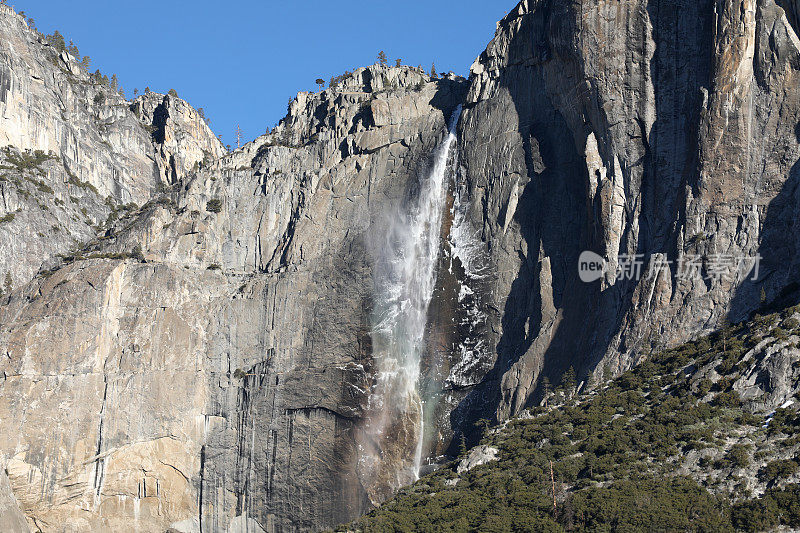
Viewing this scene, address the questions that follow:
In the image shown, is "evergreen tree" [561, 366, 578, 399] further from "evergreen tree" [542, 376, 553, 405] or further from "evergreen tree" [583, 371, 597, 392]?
"evergreen tree" [583, 371, 597, 392]

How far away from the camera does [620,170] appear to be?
253 feet

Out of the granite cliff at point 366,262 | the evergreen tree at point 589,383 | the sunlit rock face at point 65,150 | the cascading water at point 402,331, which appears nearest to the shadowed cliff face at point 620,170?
the granite cliff at point 366,262

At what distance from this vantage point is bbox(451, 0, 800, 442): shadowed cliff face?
69.9m

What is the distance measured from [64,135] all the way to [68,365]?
1241 inches

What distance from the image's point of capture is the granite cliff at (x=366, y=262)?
71.5 metres

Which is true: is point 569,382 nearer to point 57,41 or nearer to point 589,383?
point 589,383

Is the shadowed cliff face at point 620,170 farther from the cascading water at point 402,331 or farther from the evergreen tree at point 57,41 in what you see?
the evergreen tree at point 57,41

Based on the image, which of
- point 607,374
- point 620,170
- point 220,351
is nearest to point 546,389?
point 607,374

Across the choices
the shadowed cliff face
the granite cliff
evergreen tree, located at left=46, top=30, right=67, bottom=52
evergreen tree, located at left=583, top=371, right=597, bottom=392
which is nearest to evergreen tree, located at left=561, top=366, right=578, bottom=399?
the shadowed cliff face

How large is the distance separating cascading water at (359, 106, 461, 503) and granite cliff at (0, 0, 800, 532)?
2.20 ft

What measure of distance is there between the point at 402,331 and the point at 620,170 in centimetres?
2213

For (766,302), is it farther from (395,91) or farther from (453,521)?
(395,91)

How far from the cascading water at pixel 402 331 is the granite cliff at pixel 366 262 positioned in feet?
2.20

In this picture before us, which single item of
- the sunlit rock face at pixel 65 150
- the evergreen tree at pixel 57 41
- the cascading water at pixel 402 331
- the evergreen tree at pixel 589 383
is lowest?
the evergreen tree at pixel 589 383
